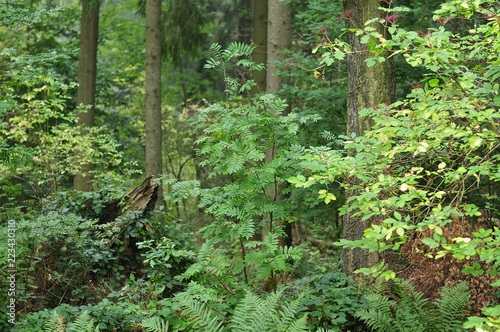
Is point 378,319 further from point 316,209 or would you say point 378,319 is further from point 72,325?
point 316,209

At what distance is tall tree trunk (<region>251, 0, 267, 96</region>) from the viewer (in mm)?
10430

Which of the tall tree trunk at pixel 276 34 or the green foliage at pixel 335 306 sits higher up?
the tall tree trunk at pixel 276 34

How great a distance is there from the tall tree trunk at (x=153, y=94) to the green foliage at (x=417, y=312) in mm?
6810

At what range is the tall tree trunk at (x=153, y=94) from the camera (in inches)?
399

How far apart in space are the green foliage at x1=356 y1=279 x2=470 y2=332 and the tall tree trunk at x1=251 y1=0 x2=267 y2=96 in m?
6.75

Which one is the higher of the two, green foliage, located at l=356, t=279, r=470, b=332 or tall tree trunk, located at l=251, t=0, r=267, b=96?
tall tree trunk, located at l=251, t=0, r=267, b=96

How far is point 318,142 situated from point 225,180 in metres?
6.10

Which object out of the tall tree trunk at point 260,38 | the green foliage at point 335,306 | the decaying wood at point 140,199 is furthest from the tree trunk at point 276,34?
the green foliage at point 335,306

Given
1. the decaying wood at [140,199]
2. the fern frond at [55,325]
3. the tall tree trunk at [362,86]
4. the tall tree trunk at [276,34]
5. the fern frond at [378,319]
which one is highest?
the tall tree trunk at [276,34]

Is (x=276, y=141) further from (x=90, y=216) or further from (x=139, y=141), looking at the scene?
(x=139, y=141)

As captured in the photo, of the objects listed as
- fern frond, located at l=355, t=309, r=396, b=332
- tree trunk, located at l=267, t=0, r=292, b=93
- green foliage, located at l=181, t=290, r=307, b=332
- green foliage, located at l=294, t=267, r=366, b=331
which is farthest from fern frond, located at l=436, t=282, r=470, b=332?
tree trunk, located at l=267, t=0, r=292, b=93

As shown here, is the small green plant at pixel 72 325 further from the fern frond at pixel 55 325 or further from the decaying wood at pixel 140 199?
the decaying wood at pixel 140 199

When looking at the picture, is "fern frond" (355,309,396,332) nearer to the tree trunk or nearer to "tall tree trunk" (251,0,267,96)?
the tree trunk

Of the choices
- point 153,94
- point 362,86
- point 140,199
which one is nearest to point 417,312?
point 362,86
